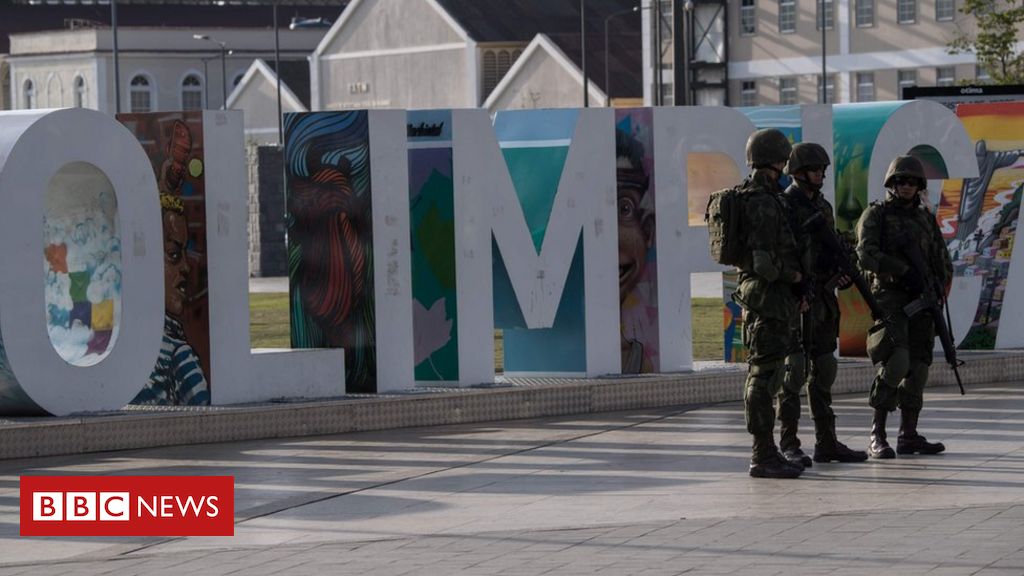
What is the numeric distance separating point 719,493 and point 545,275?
4854 mm

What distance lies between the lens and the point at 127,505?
10.7 m

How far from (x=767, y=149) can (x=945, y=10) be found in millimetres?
54081

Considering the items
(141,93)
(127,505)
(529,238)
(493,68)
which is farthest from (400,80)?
(127,505)

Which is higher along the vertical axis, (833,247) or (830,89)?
(830,89)

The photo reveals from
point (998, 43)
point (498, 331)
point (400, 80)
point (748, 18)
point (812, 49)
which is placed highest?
point (748, 18)

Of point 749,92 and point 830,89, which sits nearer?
point 830,89

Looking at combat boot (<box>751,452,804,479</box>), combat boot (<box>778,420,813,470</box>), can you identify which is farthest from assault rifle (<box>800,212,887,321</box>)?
combat boot (<box>751,452,804,479</box>)

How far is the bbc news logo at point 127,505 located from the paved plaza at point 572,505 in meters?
0.15

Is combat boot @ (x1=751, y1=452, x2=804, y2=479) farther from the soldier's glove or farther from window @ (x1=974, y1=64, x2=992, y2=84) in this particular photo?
window @ (x1=974, y1=64, x2=992, y2=84)

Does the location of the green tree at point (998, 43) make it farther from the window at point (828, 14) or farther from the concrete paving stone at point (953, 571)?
the concrete paving stone at point (953, 571)

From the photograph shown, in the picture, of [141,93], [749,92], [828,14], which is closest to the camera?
[828,14]

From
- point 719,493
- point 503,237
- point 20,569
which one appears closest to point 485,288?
point 503,237

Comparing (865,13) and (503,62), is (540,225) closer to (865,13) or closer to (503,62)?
(865,13)

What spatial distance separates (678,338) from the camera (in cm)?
1598
